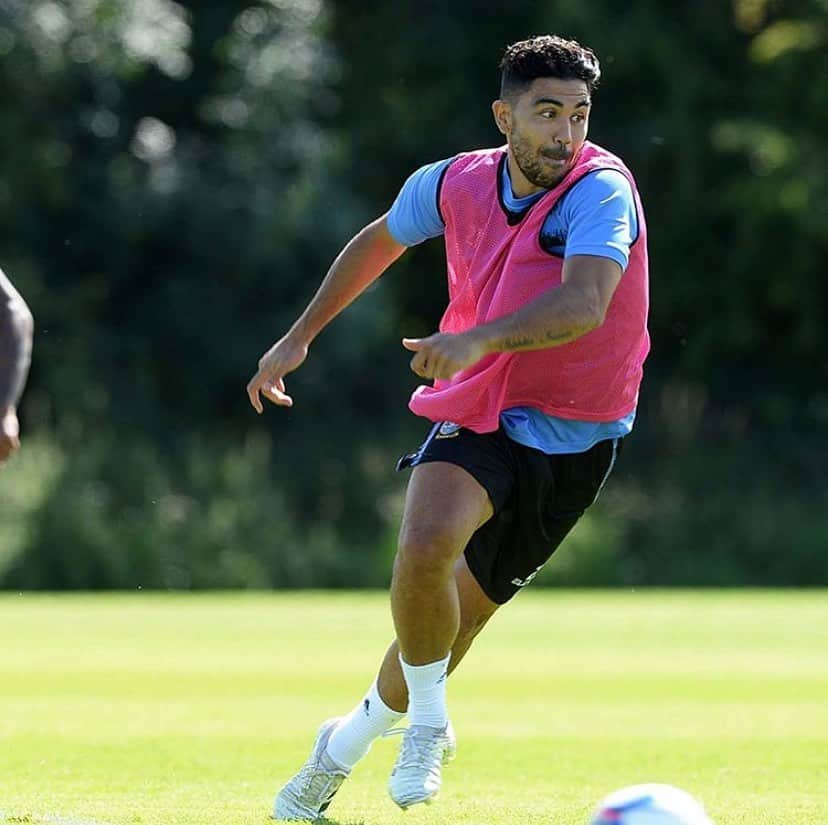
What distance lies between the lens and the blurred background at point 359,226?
30.6m

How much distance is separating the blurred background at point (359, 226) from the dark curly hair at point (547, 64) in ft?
73.7

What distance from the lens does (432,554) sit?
607 cm

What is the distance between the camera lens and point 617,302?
6.29 meters

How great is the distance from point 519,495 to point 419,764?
92cm

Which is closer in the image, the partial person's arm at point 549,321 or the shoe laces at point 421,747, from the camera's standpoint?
the partial person's arm at point 549,321

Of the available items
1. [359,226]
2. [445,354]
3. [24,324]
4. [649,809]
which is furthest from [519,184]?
[359,226]

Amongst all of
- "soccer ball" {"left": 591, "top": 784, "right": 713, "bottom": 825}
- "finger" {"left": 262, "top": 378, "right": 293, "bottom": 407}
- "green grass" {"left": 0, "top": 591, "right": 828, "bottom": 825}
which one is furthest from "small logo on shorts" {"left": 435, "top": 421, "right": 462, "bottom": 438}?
"soccer ball" {"left": 591, "top": 784, "right": 713, "bottom": 825}

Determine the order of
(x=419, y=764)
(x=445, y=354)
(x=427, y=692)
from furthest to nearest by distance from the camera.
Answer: (x=427, y=692) < (x=419, y=764) < (x=445, y=354)

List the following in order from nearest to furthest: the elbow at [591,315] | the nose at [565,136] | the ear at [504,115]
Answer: the elbow at [591,315]
the nose at [565,136]
the ear at [504,115]

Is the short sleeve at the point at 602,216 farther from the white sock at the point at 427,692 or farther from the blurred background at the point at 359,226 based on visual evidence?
the blurred background at the point at 359,226

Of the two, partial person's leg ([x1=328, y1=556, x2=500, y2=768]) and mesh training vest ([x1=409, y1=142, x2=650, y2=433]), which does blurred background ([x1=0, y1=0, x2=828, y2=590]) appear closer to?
partial person's leg ([x1=328, y1=556, x2=500, y2=768])

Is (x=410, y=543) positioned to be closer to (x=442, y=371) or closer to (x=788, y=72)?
(x=442, y=371)

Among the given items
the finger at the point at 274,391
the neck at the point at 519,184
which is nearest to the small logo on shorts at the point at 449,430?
the finger at the point at 274,391

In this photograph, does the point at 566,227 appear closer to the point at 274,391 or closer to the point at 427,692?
the point at 274,391
